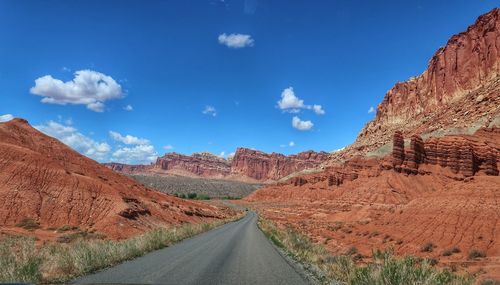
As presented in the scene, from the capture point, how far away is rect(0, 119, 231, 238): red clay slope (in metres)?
38.6

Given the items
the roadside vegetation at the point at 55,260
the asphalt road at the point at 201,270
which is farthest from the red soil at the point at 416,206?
the roadside vegetation at the point at 55,260

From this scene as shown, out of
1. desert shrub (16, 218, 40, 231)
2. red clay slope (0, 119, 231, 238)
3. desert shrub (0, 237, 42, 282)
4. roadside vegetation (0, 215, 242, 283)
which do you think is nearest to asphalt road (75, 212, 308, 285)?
roadside vegetation (0, 215, 242, 283)

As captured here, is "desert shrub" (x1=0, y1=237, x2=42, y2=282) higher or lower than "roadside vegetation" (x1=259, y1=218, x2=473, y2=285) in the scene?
lower

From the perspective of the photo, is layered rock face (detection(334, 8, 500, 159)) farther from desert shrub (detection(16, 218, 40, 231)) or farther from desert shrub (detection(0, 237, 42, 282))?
desert shrub (detection(0, 237, 42, 282))

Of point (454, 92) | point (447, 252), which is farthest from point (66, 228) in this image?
point (454, 92)

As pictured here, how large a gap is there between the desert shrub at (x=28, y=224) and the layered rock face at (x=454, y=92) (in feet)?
289

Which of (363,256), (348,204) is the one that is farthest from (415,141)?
(363,256)

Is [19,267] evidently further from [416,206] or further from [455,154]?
[455,154]

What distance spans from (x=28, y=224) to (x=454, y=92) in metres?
131

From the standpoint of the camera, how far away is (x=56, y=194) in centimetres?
4231

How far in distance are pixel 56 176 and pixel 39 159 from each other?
318cm

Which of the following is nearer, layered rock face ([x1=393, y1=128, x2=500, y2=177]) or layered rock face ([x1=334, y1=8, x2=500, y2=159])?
layered rock face ([x1=393, y1=128, x2=500, y2=177])

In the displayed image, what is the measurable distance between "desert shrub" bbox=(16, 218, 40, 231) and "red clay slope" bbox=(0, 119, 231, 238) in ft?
1.95

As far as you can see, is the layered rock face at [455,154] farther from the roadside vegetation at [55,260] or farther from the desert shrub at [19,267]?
the desert shrub at [19,267]
